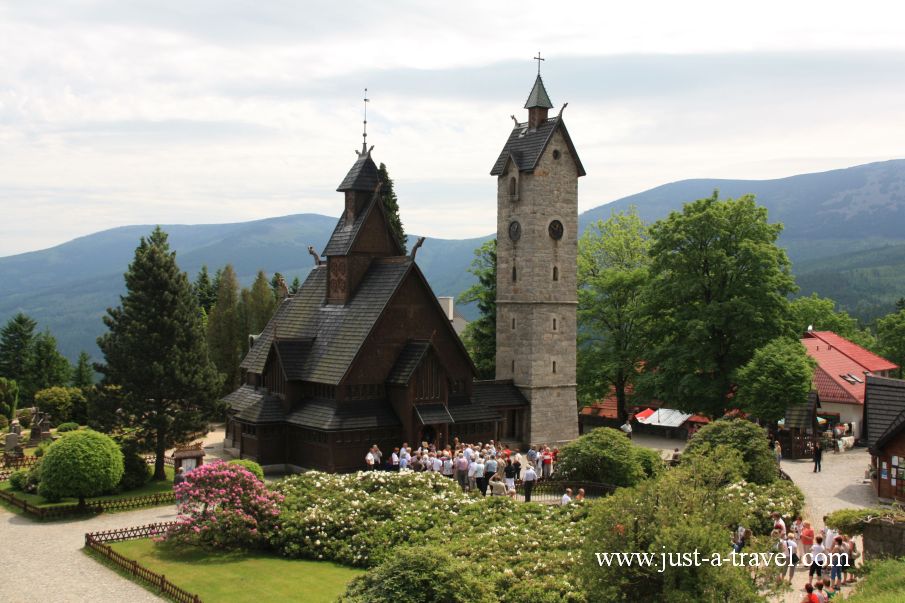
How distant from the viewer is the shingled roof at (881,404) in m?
34.2

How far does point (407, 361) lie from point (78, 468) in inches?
533

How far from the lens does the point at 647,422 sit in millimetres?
51750

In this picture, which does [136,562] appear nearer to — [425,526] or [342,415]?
[425,526]

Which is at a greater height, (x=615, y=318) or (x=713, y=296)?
(x=713, y=296)

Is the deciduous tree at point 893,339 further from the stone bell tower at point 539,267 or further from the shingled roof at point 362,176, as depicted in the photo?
the shingled roof at point 362,176

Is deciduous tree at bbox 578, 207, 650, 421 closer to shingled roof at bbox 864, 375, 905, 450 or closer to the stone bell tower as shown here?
the stone bell tower

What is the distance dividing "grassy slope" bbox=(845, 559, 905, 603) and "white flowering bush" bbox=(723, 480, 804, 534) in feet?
14.7

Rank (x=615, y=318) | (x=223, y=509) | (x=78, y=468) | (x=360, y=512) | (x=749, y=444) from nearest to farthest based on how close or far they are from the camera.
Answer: (x=223, y=509) < (x=360, y=512) < (x=78, y=468) < (x=749, y=444) < (x=615, y=318)

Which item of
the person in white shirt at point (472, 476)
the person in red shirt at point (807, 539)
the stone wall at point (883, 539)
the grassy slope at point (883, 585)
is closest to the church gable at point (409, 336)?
the person in white shirt at point (472, 476)

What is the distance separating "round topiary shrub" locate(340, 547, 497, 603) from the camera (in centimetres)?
1750

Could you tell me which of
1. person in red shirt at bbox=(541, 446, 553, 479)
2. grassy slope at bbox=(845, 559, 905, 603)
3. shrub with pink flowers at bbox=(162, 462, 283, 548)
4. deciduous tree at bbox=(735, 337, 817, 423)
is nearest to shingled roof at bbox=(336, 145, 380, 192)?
person in red shirt at bbox=(541, 446, 553, 479)

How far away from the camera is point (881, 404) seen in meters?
35.2

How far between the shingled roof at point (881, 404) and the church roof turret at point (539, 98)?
2017 centimetres

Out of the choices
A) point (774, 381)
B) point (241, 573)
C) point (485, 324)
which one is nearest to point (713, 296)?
point (774, 381)
